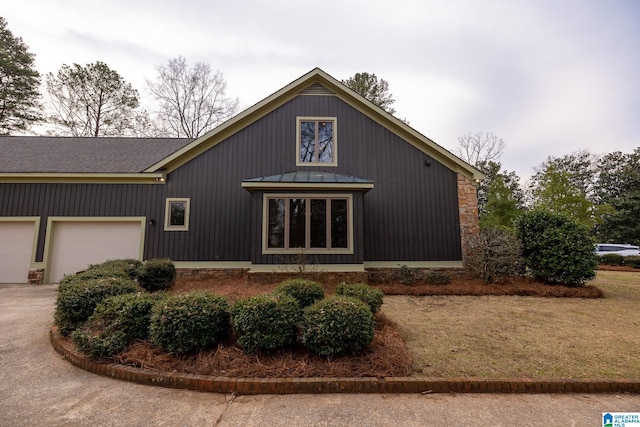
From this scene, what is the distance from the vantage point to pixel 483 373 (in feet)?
10.6

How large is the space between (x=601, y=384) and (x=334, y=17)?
1109 centimetres

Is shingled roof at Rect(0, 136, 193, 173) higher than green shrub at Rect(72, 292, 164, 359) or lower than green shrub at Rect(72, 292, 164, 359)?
higher

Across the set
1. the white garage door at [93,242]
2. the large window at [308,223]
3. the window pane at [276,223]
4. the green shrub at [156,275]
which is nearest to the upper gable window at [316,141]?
the large window at [308,223]

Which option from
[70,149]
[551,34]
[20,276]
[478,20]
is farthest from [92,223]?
[551,34]

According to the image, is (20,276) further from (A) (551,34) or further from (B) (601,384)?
(A) (551,34)

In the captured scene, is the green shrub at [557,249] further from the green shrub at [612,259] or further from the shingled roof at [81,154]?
the green shrub at [612,259]

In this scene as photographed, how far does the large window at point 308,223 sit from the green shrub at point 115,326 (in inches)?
185

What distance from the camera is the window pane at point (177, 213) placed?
31.4 feet

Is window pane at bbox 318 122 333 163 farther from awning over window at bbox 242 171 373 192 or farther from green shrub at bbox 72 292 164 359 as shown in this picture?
green shrub at bbox 72 292 164 359

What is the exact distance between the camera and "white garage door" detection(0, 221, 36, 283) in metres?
9.48

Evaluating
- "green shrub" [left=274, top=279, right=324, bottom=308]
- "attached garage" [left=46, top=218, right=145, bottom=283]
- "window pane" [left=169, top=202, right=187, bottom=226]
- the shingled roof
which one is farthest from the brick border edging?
the shingled roof

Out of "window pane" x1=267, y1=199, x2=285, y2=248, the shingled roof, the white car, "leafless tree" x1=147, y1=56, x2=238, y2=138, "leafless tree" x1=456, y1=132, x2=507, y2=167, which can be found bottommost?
the white car

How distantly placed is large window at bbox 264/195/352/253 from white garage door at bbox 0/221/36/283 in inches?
316

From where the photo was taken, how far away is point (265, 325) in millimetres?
3502
